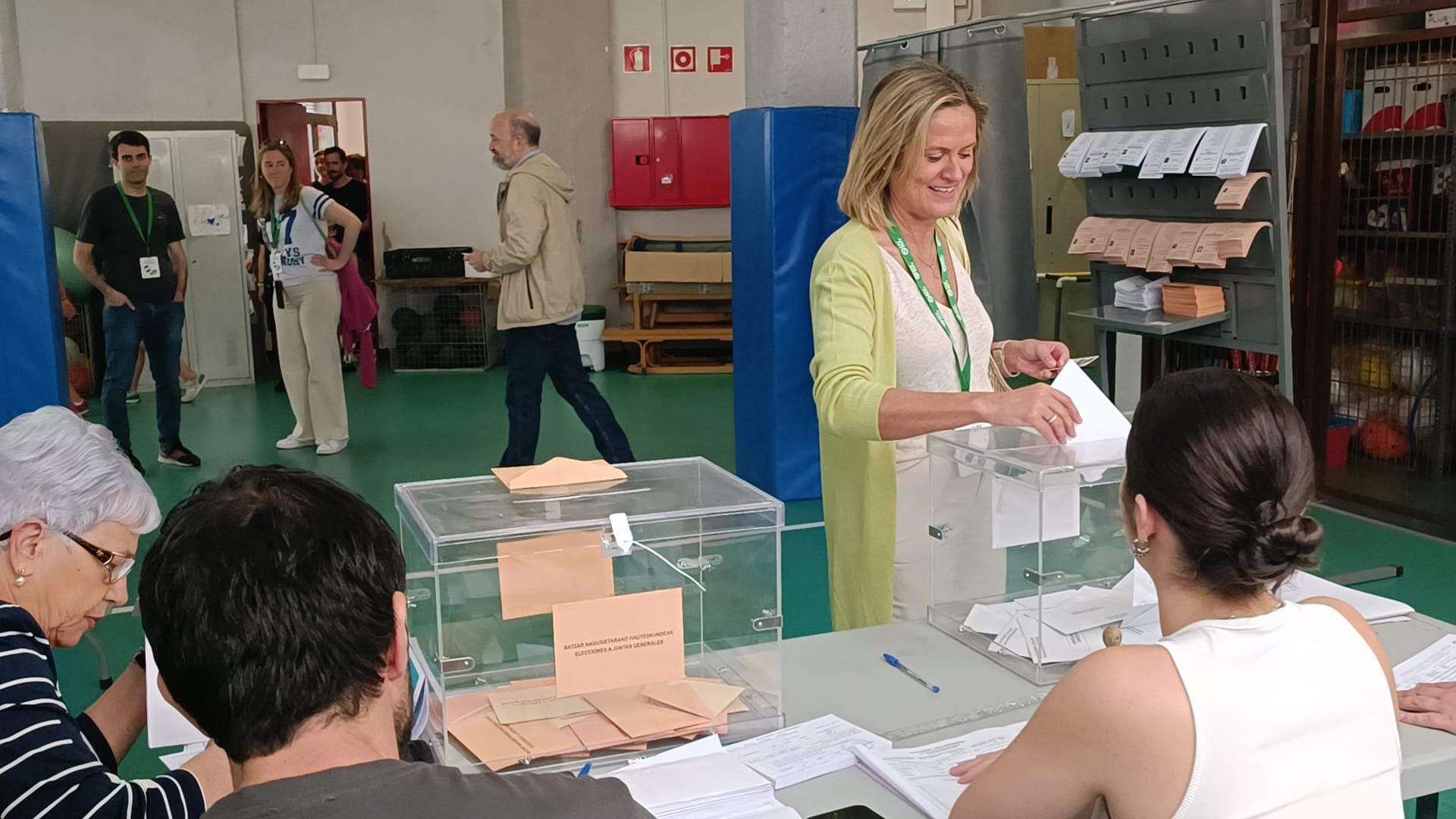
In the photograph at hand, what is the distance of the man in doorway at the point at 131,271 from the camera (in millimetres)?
6605

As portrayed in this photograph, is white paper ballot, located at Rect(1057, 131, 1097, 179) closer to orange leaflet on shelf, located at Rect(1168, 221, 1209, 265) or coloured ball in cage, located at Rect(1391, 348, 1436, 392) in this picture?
orange leaflet on shelf, located at Rect(1168, 221, 1209, 265)

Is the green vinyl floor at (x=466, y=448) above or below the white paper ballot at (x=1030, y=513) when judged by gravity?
below

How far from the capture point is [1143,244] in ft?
15.3

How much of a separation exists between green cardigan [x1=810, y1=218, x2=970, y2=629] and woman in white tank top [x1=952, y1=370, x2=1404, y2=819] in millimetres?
904

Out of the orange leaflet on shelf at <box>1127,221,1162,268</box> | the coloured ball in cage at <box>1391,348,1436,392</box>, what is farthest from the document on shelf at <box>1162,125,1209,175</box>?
the coloured ball in cage at <box>1391,348,1436,392</box>

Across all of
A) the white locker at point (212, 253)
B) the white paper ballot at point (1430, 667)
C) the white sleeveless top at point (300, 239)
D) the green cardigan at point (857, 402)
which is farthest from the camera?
the white locker at point (212, 253)

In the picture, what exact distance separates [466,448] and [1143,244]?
4169mm

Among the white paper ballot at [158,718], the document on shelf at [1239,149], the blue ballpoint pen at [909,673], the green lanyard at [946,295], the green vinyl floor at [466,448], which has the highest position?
the document on shelf at [1239,149]

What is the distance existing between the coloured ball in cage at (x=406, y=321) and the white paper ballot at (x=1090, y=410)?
8.85 m

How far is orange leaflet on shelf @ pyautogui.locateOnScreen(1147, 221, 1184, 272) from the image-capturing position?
4.49m

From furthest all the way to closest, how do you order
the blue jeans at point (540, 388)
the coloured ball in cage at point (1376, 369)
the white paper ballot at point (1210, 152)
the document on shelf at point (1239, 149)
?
the blue jeans at point (540, 388)
the coloured ball in cage at point (1376, 369)
the white paper ballot at point (1210, 152)
the document on shelf at point (1239, 149)

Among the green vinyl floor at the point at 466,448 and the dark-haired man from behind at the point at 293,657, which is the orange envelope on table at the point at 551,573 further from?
the green vinyl floor at the point at 466,448

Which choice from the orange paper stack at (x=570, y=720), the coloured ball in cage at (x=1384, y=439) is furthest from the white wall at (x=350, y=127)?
the orange paper stack at (x=570, y=720)

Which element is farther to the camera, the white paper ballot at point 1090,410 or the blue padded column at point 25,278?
the blue padded column at point 25,278
